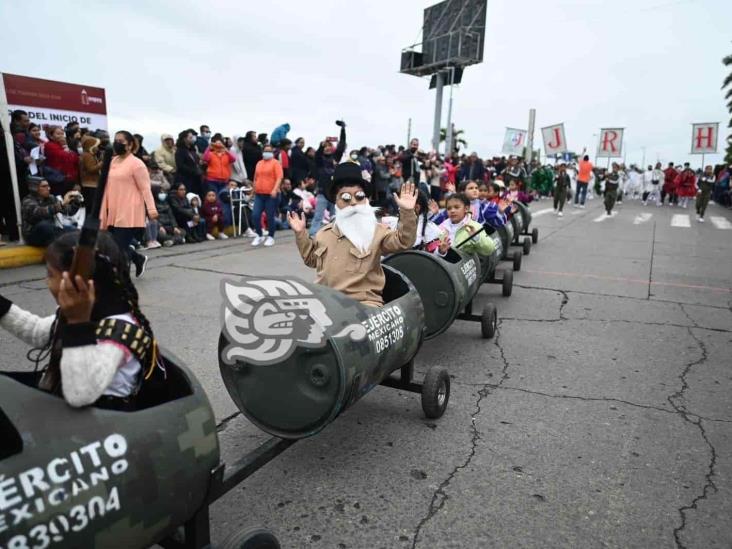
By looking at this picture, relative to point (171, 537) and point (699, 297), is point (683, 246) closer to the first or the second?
point (699, 297)

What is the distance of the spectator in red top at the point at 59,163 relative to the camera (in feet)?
29.9

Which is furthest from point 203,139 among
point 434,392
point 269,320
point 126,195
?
point 269,320

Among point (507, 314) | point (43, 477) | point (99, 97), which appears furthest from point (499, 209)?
point (99, 97)

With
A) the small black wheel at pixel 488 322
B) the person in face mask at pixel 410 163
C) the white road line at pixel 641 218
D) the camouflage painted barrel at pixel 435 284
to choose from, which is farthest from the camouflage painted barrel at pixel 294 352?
the white road line at pixel 641 218

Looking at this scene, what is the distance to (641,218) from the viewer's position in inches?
776

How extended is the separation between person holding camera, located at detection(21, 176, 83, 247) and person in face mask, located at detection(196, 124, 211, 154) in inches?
220

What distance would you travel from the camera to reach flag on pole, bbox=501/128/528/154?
30219mm

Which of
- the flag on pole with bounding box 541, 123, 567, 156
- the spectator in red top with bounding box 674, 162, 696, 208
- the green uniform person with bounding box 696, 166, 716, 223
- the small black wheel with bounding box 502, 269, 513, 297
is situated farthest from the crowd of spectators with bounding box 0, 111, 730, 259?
the spectator in red top with bounding box 674, 162, 696, 208

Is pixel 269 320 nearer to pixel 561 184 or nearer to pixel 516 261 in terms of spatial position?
pixel 516 261

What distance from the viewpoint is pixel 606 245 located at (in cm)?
1274

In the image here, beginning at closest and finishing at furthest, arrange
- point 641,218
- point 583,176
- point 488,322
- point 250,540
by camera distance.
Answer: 1. point 250,540
2. point 488,322
3. point 641,218
4. point 583,176

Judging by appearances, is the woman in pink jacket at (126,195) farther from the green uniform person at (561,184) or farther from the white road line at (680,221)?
the white road line at (680,221)

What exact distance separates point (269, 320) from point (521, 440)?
1888 millimetres

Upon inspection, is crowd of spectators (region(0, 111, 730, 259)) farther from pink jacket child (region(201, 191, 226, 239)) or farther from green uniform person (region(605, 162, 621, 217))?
green uniform person (region(605, 162, 621, 217))
